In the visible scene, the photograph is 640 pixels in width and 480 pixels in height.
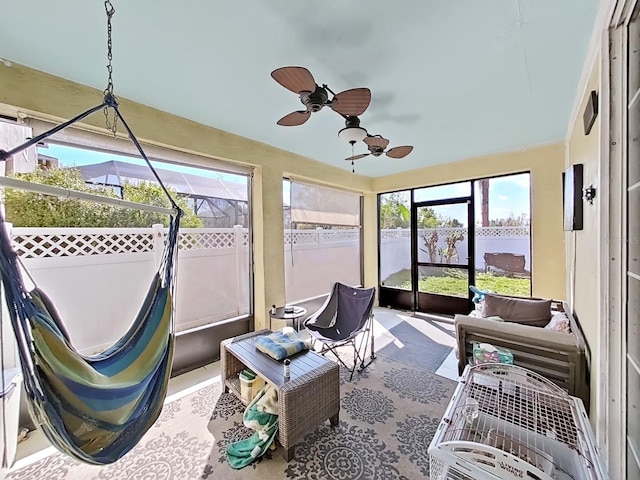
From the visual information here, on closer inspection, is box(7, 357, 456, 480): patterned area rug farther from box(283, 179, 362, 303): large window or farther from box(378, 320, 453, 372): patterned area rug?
box(283, 179, 362, 303): large window

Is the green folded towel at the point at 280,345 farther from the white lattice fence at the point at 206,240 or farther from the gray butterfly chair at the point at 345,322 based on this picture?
the white lattice fence at the point at 206,240

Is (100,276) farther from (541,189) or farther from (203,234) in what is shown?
(541,189)

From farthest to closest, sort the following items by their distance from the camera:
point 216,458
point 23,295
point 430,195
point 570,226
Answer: point 430,195 → point 570,226 → point 216,458 → point 23,295

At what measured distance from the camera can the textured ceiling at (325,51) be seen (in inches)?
53.2

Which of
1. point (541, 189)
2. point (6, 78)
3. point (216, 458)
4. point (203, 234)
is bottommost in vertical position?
point (216, 458)

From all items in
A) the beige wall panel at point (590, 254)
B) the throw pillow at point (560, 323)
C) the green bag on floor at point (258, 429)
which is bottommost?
the green bag on floor at point (258, 429)

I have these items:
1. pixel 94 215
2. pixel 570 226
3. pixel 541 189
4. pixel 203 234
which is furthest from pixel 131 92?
pixel 541 189

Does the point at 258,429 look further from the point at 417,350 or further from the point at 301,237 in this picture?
the point at 301,237

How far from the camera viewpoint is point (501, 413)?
1.47 m

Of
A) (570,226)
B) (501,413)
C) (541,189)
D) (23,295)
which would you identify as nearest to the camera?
(23,295)

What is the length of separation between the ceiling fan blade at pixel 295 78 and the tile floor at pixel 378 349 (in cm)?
260

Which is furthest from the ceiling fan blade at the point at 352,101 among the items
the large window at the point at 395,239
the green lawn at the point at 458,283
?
the green lawn at the point at 458,283

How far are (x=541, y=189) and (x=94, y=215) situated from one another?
4.89m

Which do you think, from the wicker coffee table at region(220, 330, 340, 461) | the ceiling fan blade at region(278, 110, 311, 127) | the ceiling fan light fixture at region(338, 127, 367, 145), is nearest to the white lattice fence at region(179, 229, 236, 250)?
the wicker coffee table at region(220, 330, 340, 461)
